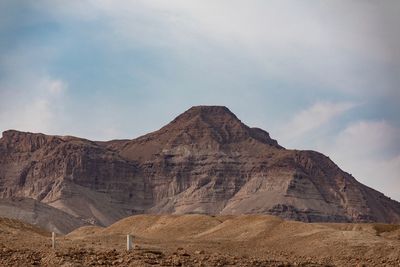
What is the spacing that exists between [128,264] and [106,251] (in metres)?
3.15

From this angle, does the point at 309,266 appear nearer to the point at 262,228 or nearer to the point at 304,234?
the point at 304,234

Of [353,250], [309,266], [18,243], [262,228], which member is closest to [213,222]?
[262,228]

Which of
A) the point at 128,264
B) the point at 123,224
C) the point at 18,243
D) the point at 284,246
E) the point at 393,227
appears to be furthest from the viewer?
the point at 123,224

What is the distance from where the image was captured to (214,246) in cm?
3547

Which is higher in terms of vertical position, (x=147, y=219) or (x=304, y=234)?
(x=147, y=219)

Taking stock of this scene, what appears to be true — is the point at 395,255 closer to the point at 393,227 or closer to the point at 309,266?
the point at 309,266

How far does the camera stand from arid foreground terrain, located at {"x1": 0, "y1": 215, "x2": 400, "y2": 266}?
2070 centimetres

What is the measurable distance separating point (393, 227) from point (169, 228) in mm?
21632

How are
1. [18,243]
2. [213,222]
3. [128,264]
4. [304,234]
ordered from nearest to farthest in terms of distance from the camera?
[128,264] → [18,243] → [304,234] → [213,222]

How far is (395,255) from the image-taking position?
3409 cm

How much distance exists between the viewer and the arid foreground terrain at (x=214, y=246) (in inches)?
815

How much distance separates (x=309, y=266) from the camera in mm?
21766

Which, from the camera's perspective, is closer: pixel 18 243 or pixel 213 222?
pixel 18 243

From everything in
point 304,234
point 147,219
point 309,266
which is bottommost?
point 309,266
